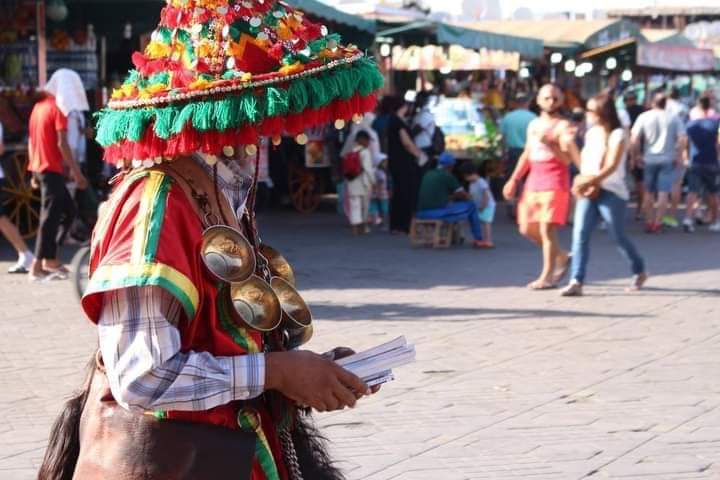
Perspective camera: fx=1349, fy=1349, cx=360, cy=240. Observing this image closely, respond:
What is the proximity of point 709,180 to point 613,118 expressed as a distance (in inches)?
255

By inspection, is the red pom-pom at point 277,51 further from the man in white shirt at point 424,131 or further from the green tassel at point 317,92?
the man in white shirt at point 424,131

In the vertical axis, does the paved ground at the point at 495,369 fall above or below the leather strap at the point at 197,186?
below

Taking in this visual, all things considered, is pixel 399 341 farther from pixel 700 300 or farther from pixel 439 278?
pixel 439 278

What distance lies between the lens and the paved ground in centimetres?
581

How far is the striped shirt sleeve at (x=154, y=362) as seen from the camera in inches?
100

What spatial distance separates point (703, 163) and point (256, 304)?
49.4 feet

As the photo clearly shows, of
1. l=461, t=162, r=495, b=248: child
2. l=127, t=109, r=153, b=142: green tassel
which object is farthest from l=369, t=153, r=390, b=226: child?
l=127, t=109, r=153, b=142: green tassel

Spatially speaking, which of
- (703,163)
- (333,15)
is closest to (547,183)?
(333,15)

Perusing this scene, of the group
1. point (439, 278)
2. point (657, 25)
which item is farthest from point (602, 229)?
point (657, 25)

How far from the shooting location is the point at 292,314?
3.06m

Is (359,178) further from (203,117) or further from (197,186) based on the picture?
(203,117)

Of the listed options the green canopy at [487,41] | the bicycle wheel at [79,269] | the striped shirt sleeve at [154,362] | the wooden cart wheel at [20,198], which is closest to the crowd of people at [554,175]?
the green canopy at [487,41]

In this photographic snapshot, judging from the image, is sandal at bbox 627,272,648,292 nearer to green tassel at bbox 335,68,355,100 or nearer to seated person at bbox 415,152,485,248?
seated person at bbox 415,152,485,248

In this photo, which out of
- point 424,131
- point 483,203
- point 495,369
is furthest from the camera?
point 424,131
